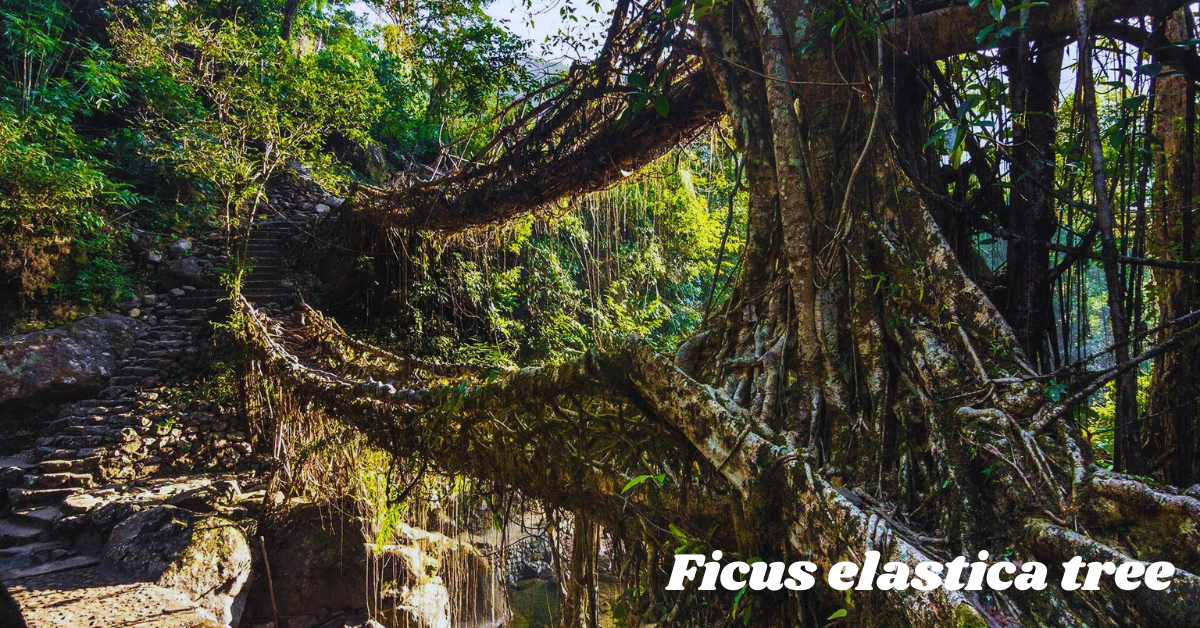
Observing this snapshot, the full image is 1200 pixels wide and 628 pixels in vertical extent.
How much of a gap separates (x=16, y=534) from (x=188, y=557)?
1.97 m

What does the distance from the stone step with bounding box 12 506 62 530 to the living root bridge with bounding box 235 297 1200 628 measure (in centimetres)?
393

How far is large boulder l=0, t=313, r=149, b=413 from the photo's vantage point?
21.2 feet

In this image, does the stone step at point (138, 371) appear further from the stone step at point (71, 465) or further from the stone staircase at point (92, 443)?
the stone step at point (71, 465)

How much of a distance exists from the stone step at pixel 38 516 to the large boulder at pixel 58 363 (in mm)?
1885

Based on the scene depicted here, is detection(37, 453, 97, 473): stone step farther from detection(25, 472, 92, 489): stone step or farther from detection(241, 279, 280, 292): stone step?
detection(241, 279, 280, 292): stone step

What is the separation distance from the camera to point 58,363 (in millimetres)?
6777

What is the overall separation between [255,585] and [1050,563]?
5319 mm

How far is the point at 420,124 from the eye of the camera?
11.7 meters

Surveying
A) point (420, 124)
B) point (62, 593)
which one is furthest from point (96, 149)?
point (62, 593)

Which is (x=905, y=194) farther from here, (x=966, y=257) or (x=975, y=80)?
(x=975, y=80)

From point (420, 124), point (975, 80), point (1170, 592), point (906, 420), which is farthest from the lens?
point (420, 124)

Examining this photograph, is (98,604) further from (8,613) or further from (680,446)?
(680,446)

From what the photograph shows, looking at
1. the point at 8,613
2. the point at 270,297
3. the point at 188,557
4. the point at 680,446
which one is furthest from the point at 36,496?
the point at 680,446

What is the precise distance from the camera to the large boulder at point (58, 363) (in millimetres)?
6465
